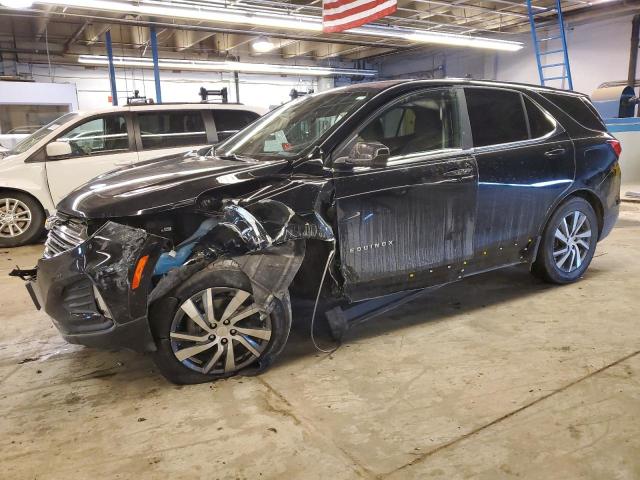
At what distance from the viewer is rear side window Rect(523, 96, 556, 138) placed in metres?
3.79

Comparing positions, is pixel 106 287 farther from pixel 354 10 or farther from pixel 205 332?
pixel 354 10

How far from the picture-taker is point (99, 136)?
645 cm

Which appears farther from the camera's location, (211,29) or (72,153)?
(211,29)

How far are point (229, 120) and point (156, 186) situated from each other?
4557mm

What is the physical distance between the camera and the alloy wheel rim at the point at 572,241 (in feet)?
13.3

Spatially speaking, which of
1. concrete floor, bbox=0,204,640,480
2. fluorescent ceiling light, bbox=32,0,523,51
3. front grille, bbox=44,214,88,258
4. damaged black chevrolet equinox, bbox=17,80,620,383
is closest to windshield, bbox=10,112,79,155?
fluorescent ceiling light, bbox=32,0,523,51

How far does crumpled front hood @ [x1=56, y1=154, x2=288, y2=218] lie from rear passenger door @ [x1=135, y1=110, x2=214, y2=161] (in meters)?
3.62

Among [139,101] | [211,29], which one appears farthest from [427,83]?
[211,29]

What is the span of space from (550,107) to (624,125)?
8.31 m

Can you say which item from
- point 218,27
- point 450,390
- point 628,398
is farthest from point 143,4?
point 628,398

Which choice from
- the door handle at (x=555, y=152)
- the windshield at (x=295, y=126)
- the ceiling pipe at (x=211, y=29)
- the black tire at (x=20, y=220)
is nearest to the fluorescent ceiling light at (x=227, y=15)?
the ceiling pipe at (x=211, y=29)

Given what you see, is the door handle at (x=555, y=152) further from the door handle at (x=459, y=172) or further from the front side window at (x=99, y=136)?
the front side window at (x=99, y=136)

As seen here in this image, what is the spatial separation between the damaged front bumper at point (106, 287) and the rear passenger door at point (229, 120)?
15.1 feet

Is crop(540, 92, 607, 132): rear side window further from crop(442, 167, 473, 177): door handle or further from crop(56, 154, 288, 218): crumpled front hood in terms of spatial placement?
crop(56, 154, 288, 218): crumpled front hood
